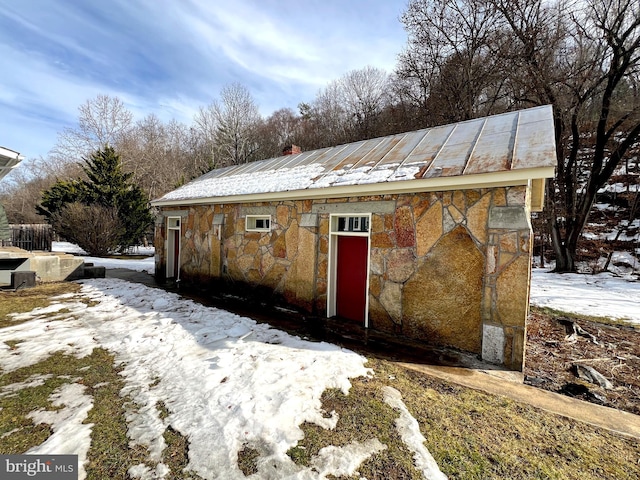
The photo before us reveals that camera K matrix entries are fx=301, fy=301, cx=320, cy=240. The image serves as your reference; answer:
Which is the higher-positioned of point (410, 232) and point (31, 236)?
point (410, 232)

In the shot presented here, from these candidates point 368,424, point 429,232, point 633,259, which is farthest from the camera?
point 633,259

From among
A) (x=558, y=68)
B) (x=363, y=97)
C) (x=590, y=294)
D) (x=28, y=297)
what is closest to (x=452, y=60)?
(x=558, y=68)

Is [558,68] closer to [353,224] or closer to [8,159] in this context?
[353,224]

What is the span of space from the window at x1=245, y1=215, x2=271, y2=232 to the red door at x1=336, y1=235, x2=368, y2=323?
6.33ft

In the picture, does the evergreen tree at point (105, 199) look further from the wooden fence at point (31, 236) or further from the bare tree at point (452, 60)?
the bare tree at point (452, 60)

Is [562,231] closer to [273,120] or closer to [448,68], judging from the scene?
[448,68]

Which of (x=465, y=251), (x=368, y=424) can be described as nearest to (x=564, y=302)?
(x=465, y=251)

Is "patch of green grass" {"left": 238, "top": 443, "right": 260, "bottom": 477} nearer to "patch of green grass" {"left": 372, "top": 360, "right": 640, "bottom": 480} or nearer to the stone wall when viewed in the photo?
"patch of green grass" {"left": 372, "top": 360, "right": 640, "bottom": 480}

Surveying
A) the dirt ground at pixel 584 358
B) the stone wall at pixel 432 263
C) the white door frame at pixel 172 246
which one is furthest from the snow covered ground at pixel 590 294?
the white door frame at pixel 172 246

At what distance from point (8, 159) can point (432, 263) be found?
1086 cm

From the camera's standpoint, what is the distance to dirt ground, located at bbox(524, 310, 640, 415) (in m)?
3.51

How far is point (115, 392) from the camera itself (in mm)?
3053

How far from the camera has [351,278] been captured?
5.71 m

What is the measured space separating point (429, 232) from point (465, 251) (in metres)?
0.58
